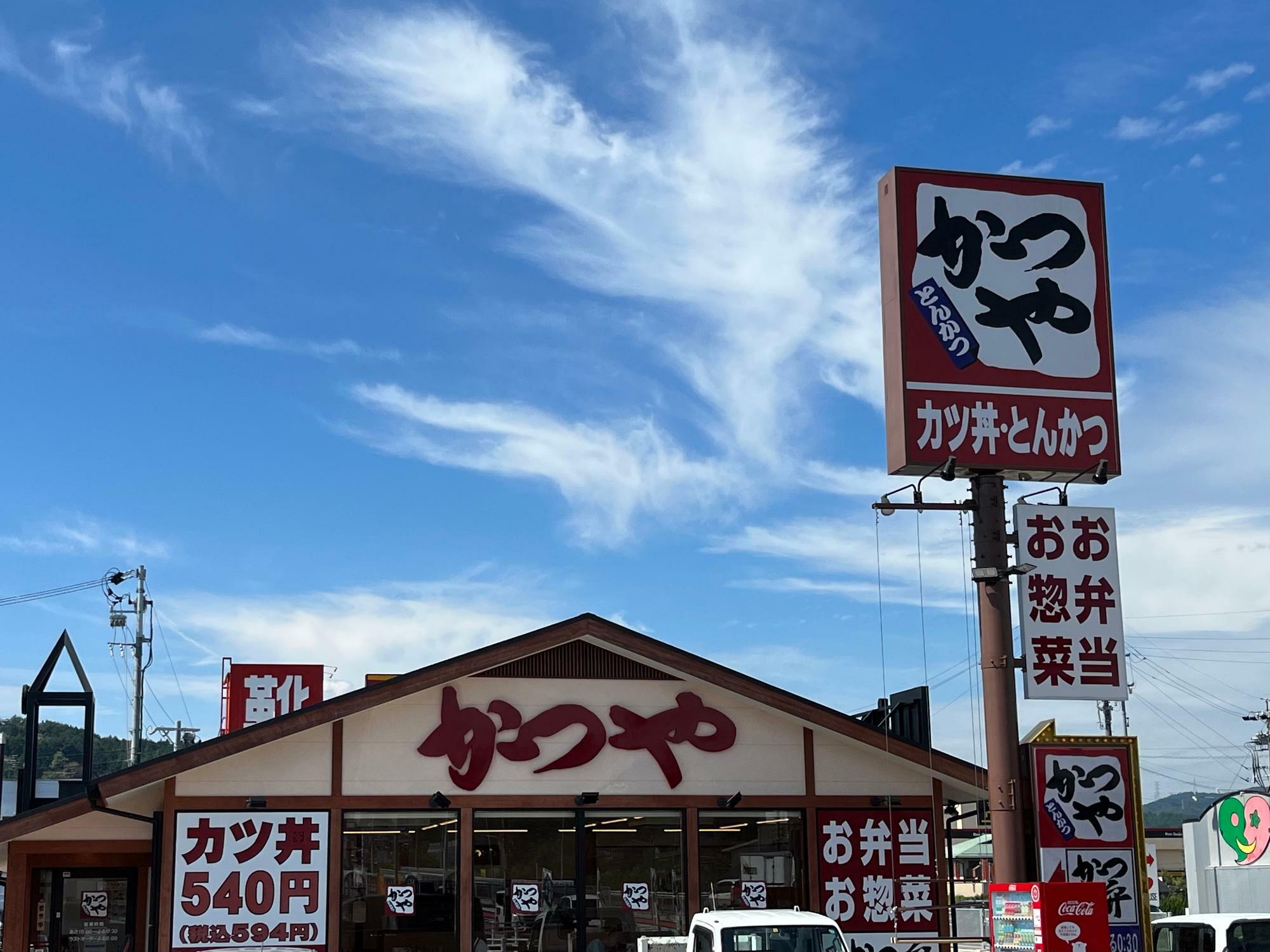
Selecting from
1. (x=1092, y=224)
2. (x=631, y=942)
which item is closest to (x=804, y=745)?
(x=631, y=942)

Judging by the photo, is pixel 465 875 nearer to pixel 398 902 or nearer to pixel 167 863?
pixel 398 902

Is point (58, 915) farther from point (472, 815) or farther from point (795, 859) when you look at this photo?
point (795, 859)

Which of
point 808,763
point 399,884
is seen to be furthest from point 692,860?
point 399,884

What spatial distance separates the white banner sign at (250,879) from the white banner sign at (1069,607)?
367 inches

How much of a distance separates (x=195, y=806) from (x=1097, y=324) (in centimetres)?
1280

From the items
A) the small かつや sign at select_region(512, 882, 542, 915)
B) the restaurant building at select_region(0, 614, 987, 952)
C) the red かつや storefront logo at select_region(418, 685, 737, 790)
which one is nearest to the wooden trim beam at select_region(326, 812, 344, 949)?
the restaurant building at select_region(0, 614, 987, 952)

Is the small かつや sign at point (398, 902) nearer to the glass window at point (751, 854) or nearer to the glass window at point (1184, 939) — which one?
the glass window at point (751, 854)

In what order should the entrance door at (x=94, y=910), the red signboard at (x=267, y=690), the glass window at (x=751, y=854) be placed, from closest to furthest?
the glass window at (x=751, y=854), the entrance door at (x=94, y=910), the red signboard at (x=267, y=690)

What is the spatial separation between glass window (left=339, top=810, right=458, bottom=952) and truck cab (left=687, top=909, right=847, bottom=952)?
17.3 feet

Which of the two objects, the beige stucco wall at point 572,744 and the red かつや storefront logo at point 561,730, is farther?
the red かつや storefront logo at point 561,730

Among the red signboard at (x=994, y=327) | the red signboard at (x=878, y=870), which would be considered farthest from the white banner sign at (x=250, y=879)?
the red signboard at (x=994, y=327)

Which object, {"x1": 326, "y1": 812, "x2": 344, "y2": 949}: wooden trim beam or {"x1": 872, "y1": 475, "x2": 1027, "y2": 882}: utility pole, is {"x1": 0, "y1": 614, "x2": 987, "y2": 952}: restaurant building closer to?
{"x1": 326, "y1": 812, "x2": 344, "y2": 949}: wooden trim beam

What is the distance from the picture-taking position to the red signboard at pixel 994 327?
50.6 feet

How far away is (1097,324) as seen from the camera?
16250 mm
